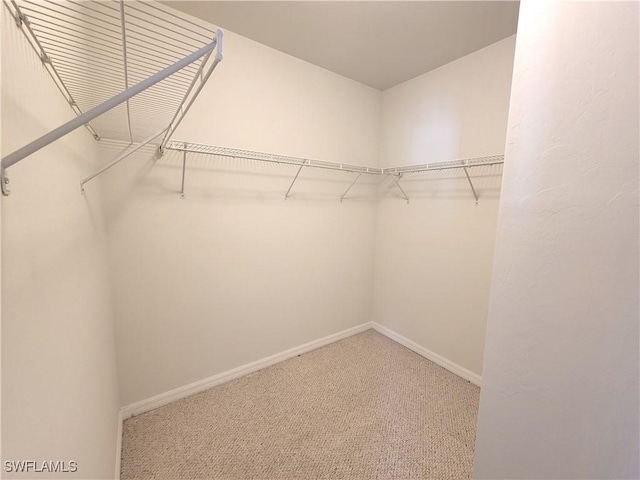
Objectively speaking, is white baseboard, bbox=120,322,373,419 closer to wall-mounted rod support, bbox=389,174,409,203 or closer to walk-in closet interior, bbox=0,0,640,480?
walk-in closet interior, bbox=0,0,640,480

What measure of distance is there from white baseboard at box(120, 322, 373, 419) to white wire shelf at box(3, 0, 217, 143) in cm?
162

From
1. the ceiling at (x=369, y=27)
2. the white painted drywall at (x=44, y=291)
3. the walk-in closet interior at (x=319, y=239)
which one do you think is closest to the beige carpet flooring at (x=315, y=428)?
the walk-in closet interior at (x=319, y=239)

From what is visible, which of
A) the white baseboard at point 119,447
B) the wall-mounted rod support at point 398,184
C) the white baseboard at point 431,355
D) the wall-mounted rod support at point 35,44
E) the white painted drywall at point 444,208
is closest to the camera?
the wall-mounted rod support at point 35,44

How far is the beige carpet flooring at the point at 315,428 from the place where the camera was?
1.41 meters

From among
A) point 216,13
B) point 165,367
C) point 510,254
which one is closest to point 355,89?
point 216,13

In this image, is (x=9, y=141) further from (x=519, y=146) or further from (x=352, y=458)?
(x=352, y=458)

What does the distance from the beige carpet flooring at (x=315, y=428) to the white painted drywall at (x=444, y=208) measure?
0.46 metres

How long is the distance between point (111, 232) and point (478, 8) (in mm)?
2417

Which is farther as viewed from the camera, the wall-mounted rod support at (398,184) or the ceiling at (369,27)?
the wall-mounted rod support at (398,184)

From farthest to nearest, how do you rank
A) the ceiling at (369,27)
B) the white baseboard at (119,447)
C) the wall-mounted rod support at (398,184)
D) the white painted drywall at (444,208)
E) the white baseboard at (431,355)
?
the wall-mounted rod support at (398,184), the white baseboard at (431,355), the white painted drywall at (444,208), the ceiling at (369,27), the white baseboard at (119,447)

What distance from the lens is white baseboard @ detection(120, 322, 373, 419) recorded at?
173 cm
